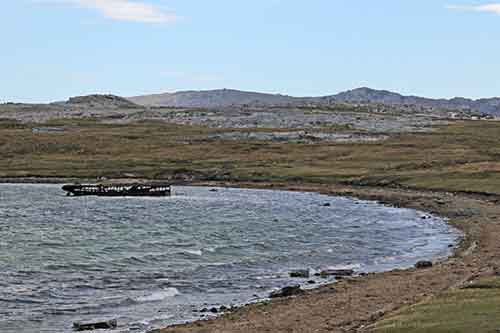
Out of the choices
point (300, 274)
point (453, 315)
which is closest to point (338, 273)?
point (300, 274)

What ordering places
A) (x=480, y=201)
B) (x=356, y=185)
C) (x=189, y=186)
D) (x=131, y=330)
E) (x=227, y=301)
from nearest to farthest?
(x=131, y=330) < (x=227, y=301) < (x=480, y=201) < (x=356, y=185) < (x=189, y=186)

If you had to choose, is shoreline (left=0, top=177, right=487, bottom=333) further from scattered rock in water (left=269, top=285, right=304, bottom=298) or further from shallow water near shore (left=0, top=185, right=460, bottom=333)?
shallow water near shore (left=0, top=185, right=460, bottom=333)

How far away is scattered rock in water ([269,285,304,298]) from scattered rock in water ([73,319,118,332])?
31.9 ft

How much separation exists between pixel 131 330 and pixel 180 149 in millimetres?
134633

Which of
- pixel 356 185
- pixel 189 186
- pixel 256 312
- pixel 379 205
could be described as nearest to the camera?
pixel 256 312

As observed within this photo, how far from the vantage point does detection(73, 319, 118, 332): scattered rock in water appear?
3841 centimetres

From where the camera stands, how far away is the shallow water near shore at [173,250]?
1762 inches

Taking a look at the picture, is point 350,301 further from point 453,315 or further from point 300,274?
point 300,274

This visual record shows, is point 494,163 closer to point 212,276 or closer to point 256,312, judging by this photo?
point 212,276

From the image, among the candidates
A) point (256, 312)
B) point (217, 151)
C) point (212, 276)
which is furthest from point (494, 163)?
point (256, 312)

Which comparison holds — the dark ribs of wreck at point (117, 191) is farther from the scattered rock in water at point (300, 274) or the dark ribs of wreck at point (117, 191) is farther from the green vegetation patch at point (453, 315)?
the green vegetation patch at point (453, 315)

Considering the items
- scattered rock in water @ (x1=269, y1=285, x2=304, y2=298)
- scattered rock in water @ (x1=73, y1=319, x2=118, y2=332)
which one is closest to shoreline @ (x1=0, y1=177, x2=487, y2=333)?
scattered rock in water @ (x1=269, y1=285, x2=304, y2=298)

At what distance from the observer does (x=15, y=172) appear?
492 feet

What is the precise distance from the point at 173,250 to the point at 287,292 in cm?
2160
